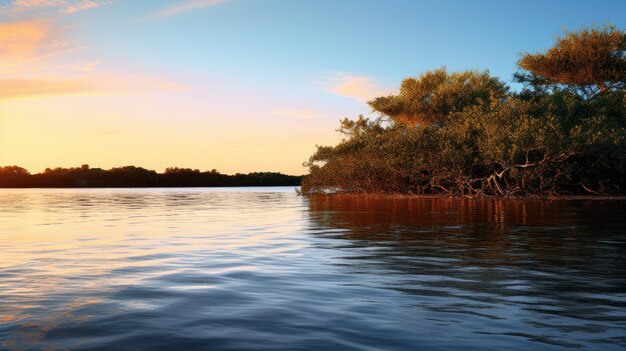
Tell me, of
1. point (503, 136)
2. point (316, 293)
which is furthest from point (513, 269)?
point (503, 136)

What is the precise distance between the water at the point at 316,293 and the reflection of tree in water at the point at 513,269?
0.04m

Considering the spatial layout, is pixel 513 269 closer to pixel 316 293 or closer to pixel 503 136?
pixel 316 293

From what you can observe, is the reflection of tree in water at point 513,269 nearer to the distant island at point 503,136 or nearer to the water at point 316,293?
the water at point 316,293

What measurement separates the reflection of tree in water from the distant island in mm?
22125

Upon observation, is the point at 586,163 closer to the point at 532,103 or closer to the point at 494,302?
the point at 532,103

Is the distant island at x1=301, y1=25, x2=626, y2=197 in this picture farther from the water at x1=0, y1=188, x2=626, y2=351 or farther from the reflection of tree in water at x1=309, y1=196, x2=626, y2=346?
the water at x1=0, y1=188, x2=626, y2=351

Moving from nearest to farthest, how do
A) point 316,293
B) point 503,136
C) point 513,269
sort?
point 316,293 → point 513,269 → point 503,136

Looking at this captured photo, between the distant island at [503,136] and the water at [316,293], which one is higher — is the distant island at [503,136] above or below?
above

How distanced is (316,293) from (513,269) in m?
4.51

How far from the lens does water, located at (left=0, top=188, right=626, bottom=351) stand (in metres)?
6.14

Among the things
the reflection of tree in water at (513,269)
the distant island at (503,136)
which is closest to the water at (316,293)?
the reflection of tree in water at (513,269)

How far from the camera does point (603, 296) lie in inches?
332

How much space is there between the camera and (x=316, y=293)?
28.7ft

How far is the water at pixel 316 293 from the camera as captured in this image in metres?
6.14
